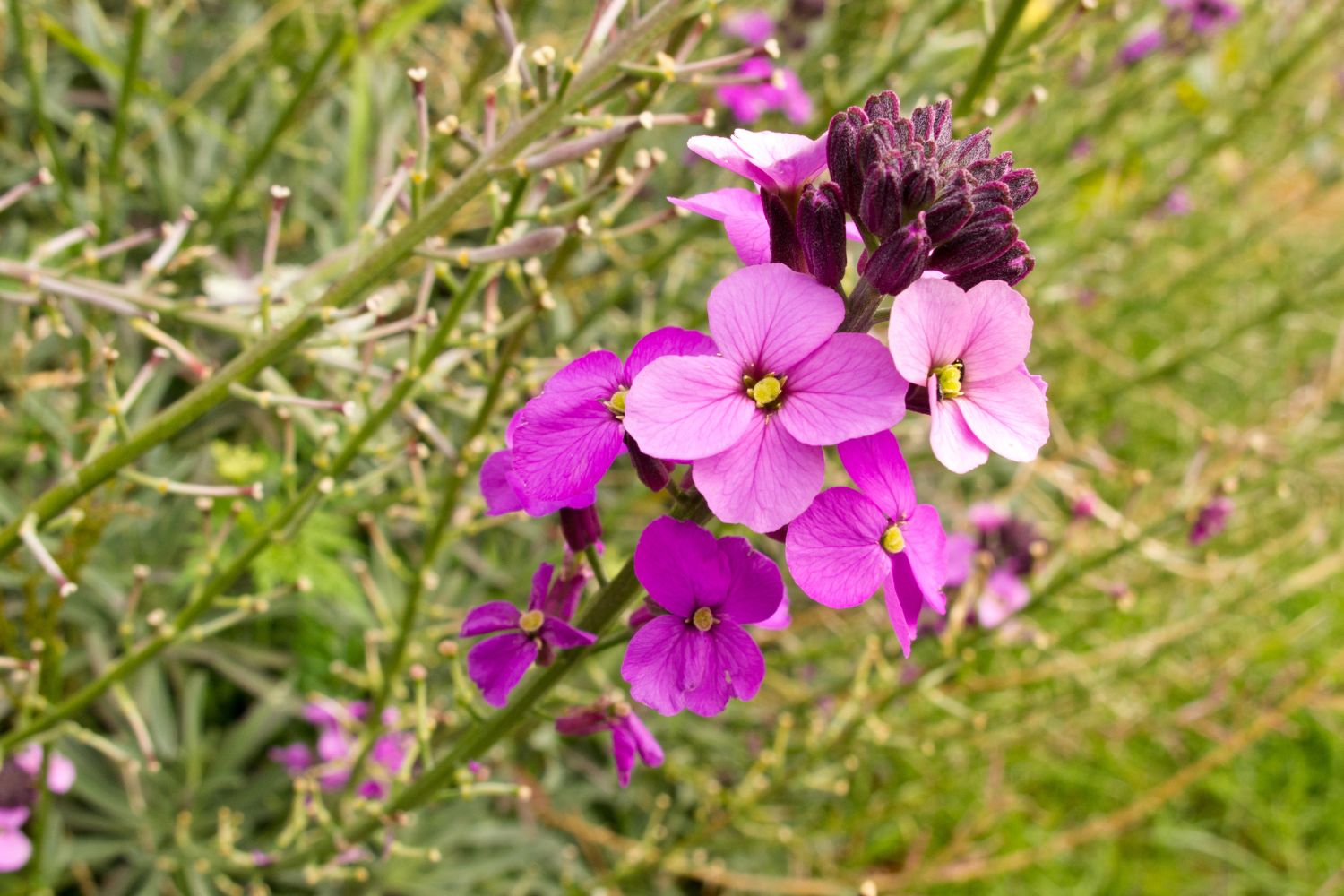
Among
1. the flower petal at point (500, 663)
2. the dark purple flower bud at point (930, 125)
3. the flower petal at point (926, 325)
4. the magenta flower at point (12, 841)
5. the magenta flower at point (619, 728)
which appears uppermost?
the dark purple flower bud at point (930, 125)

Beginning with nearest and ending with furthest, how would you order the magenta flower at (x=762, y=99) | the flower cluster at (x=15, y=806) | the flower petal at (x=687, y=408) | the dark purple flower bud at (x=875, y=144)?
1. the flower petal at (x=687, y=408)
2. the dark purple flower bud at (x=875, y=144)
3. the flower cluster at (x=15, y=806)
4. the magenta flower at (x=762, y=99)

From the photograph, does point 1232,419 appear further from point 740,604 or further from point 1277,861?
point 740,604

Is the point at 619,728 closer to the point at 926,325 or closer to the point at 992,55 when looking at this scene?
the point at 926,325

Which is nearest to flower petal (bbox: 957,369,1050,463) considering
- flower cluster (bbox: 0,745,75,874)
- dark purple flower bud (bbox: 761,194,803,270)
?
dark purple flower bud (bbox: 761,194,803,270)

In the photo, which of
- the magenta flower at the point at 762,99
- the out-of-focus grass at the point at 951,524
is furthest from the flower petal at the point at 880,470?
the magenta flower at the point at 762,99

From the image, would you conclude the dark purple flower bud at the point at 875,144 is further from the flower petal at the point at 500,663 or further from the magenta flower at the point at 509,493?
the flower petal at the point at 500,663

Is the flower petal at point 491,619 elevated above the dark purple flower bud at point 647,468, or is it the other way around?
the dark purple flower bud at point 647,468
